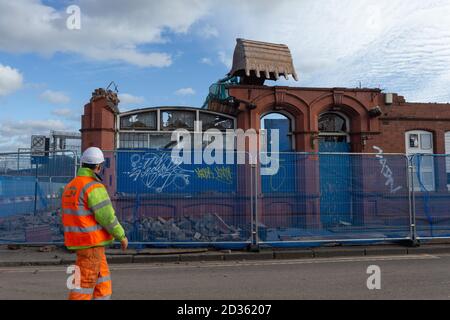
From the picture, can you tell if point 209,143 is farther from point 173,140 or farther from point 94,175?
point 94,175

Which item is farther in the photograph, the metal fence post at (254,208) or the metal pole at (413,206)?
the metal pole at (413,206)

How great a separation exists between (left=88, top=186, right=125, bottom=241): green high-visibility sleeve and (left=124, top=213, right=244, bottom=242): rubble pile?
573 cm

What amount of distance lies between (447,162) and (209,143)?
285 inches

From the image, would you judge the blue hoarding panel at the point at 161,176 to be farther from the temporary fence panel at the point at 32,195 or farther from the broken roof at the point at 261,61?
the broken roof at the point at 261,61

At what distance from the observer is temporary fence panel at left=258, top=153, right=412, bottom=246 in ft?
33.1

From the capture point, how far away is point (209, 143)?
13570 millimetres

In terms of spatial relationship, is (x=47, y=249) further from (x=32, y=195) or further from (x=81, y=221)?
(x=81, y=221)

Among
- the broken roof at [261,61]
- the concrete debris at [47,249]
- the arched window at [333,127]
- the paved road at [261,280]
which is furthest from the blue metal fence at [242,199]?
the broken roof at [261,61]

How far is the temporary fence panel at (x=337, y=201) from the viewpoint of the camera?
10.1 meters

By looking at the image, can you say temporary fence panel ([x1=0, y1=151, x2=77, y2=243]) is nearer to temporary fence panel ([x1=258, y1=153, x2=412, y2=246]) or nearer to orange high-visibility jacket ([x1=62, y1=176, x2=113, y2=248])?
temporary fence panel ([x1=258, y1=153, x2=412, y2=246])

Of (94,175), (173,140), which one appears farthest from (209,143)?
(94,175)

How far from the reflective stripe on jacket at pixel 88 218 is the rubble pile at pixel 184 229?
5.68 m

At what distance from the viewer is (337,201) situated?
10266 millimetres

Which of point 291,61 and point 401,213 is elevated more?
point 291,61
